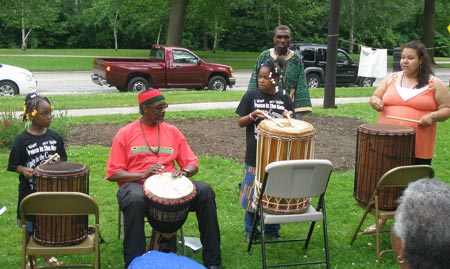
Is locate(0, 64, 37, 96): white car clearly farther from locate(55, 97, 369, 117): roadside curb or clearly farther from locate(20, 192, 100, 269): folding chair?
locate(20, 192, 100, 269): folding chair

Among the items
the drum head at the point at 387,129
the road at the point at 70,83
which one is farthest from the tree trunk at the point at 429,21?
the drum head at the point at 387,129

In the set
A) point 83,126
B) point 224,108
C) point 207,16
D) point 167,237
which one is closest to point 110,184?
point 167,237

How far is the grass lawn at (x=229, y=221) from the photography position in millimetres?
4892

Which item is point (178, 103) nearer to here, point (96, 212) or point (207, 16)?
point (96, 212)

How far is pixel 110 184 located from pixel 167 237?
2.73 meters

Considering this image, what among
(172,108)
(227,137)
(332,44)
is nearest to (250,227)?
(227,137)

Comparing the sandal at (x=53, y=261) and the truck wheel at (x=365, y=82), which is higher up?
the truck wheel at (x=365, y=82)

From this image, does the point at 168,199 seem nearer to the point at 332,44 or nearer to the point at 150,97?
the point at 150,97

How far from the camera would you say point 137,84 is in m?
17.9

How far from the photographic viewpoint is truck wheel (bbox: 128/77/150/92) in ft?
58.2

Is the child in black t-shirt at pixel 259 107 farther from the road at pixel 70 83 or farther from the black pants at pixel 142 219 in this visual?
the road at pixel 70 83

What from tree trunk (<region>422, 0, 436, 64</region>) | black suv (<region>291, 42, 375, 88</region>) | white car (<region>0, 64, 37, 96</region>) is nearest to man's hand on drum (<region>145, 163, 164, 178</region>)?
white car (<region>0, 64, 37, 96</region>)

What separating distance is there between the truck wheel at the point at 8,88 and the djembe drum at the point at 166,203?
12543 mm

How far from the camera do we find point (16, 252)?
4895 millimetres
